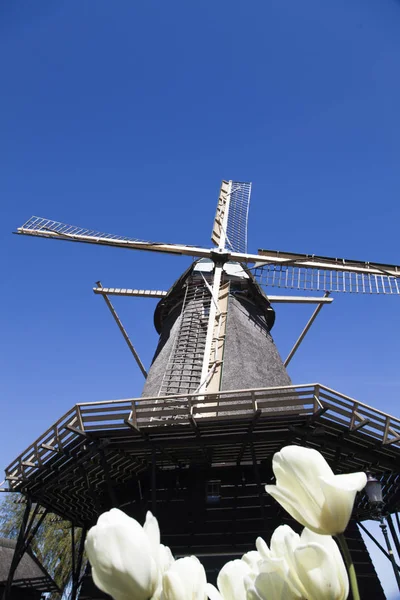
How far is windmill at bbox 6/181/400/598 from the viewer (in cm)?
730

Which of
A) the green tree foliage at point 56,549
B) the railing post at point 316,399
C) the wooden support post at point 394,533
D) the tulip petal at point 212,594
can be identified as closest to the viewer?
the tulip petal at point 212,594

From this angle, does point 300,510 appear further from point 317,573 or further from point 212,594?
point 212,594

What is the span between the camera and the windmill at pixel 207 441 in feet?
24.0

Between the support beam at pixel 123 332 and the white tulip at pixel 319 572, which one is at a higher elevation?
the support beam at pixel 123 332

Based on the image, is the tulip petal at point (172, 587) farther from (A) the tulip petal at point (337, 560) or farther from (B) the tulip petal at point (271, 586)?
(A) the tulip petal at point (337, 560)

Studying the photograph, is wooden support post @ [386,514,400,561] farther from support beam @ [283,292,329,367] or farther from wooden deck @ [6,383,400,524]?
support beam @ [283,292,329,367]

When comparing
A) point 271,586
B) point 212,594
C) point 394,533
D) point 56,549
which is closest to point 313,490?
point 271,586

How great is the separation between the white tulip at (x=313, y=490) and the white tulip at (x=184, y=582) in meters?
0.20

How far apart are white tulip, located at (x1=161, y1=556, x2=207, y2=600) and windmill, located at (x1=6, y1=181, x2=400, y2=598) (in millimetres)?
6204

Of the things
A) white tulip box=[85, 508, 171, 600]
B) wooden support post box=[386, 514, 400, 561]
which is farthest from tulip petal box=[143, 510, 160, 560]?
wooden support post box=[386, 514, 400, 561]

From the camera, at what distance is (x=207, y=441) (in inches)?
306

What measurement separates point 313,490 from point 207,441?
721 centimetres

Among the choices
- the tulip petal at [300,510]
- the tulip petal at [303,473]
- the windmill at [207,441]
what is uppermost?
the windmill at [207,441]

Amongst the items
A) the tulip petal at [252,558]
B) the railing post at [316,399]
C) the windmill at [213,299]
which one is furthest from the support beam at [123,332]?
the tulip petal at [252,558]
